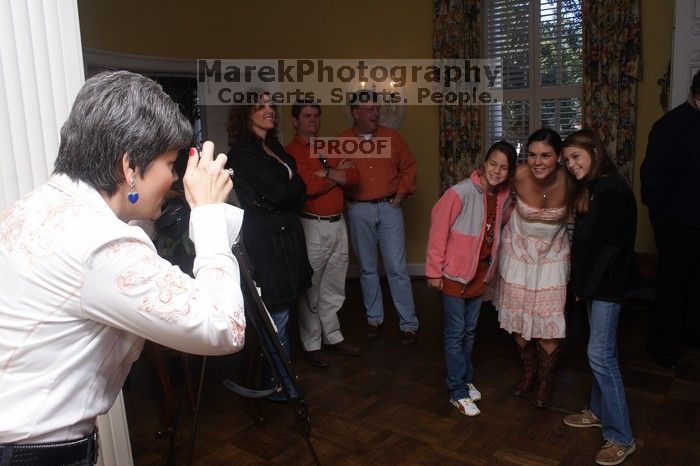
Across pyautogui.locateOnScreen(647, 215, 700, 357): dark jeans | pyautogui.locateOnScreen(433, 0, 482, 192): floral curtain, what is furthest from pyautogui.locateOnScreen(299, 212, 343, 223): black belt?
pyautogui.locateOnScreen(433, 0, 482, 192): floral curtain

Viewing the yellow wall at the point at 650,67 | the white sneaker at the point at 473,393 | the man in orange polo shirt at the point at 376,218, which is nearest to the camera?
the white sneaker at the point at 473,393

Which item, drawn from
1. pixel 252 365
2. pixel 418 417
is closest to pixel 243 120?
pixel 252 365

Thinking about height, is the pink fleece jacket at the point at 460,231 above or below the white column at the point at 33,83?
below

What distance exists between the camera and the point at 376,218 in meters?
3.99

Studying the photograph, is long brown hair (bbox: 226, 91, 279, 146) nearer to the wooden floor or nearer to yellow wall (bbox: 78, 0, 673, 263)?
the wooden floor

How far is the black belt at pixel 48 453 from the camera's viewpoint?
933 millimetres

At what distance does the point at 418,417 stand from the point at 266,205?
1293mm

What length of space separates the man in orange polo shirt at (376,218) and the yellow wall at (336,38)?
1491mm

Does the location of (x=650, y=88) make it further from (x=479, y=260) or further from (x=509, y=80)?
(x=479, y=260)

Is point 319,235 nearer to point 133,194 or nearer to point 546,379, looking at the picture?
point 546,379

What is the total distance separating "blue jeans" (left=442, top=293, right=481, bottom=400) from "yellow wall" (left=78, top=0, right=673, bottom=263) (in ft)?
8.43

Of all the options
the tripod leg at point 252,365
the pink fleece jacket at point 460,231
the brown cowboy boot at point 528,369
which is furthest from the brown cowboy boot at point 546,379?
the tripod leg at point 252,365

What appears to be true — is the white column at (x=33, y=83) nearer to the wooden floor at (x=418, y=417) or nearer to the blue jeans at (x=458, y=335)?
the wooden floor at (x=418, y=417)

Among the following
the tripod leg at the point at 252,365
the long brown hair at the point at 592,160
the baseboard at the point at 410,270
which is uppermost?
the long brown hair at the point at 592,160
